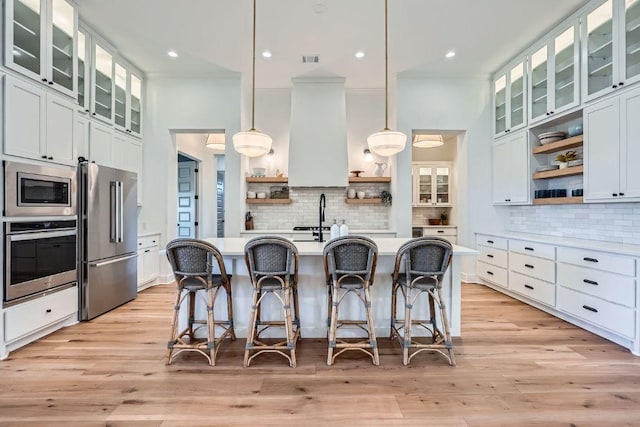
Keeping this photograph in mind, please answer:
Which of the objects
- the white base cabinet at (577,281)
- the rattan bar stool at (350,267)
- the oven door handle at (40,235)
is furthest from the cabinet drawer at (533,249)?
the oven door handle at (40,235)

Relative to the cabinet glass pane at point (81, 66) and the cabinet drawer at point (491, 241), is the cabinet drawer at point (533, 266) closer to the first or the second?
the cabinet drawer at point (491, 241)

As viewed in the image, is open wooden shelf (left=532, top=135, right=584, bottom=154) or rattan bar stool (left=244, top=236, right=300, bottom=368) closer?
rattan bar stool (left=244, top=236, right=300, bottom=368)

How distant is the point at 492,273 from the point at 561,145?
76.6 inches

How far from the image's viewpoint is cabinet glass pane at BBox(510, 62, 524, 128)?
4.49 m

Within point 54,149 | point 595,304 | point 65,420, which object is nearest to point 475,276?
point 595,304

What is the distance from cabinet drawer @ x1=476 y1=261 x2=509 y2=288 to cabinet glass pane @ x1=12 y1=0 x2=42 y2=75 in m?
5.73

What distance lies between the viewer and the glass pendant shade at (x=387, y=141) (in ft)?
9.84

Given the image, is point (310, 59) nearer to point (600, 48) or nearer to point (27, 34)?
point (27, 34)

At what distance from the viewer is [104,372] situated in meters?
2.36

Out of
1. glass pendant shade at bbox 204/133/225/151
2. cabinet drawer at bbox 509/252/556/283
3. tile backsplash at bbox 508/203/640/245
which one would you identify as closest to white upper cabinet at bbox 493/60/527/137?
tile backsplash at bbox 508/203/640/245

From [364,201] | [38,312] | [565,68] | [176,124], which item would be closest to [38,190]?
[38,312]

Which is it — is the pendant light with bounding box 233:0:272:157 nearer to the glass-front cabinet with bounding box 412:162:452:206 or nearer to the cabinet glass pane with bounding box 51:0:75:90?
the cabinet glass pane with bounding box 51:0:75:90

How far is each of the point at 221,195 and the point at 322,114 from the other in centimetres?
342

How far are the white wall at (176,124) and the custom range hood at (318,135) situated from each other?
0.93 m
